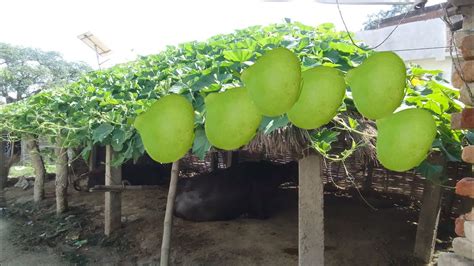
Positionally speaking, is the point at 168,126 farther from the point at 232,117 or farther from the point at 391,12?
the point at 391,12

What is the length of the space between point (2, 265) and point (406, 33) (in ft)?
39.7

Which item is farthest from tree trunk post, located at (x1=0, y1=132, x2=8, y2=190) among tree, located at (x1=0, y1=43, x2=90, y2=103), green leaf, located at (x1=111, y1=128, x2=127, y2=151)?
tree, located at (x1=0, y1=43, x2=90, y2=103)

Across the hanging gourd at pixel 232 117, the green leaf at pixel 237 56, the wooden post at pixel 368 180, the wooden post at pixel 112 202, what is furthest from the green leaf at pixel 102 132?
the wooden post at pixel 368 180

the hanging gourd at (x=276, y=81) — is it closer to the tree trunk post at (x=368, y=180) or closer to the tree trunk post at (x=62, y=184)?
the tree trunk post at (x=62, y=184)

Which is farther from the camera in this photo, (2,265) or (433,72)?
(2,265)

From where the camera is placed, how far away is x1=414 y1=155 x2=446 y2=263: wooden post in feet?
15.1

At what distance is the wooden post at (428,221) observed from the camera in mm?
4613

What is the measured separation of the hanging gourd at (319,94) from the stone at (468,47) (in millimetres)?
1531

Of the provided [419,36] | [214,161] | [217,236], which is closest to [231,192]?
[217,236]

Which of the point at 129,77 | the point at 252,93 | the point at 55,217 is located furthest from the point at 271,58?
the point at 55,217

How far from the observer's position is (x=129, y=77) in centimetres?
604

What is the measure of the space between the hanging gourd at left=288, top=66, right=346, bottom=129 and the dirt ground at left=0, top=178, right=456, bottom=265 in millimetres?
4631

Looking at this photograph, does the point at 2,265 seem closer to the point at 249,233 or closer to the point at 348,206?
the point at 249,233

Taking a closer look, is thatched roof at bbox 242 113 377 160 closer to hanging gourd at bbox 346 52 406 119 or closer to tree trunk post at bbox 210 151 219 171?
hanging gourd at bbox 346 52 406 119
